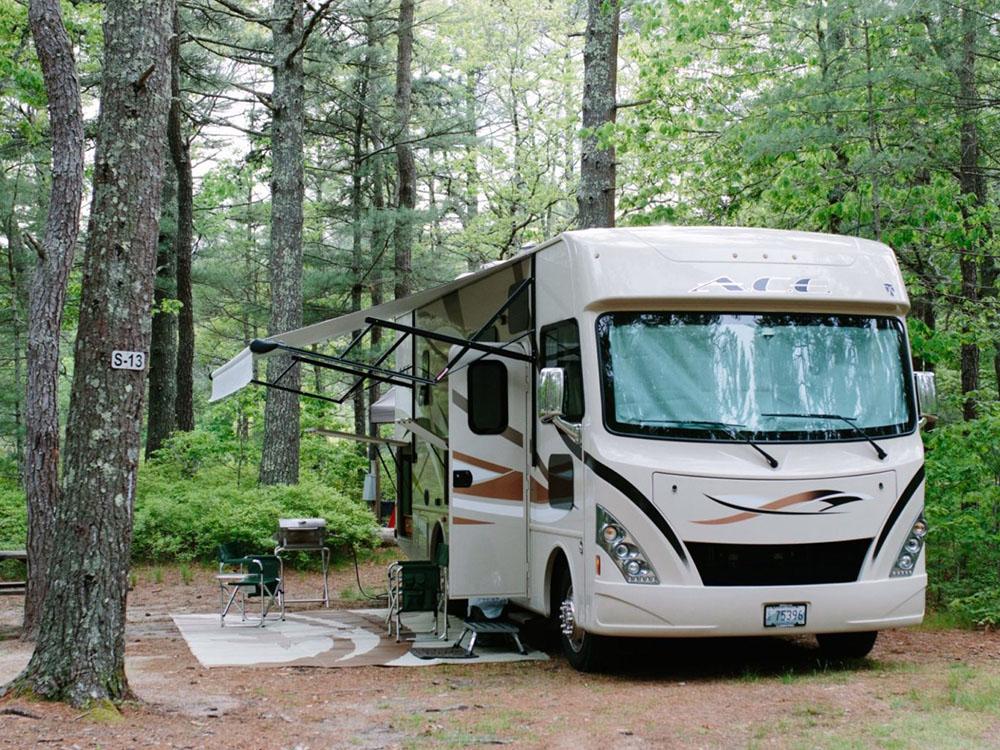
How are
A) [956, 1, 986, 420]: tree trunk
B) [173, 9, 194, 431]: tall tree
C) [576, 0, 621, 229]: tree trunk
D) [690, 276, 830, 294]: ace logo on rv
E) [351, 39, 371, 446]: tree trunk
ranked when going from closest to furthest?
[690, 276, 830, 294]: ace logo on rv, [956, 1, 986, 420]: tree trunk, [576, 0, 621, 229]: tree trunk, [173, 9, 194, 431]: tall tree, [351, 39, 371, 446]: tree trunk

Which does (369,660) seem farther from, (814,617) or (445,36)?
(445,36)

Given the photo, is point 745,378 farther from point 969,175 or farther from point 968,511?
point 969,175

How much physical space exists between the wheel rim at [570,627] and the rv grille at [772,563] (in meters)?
1.14

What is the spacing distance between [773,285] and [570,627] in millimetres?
2797

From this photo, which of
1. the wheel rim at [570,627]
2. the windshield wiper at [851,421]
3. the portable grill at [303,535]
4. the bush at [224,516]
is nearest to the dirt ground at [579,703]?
the wheel rim at [570,627]

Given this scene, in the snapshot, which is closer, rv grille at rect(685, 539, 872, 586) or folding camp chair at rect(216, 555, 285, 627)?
rv grille at rect(685, 539, 872, 586)

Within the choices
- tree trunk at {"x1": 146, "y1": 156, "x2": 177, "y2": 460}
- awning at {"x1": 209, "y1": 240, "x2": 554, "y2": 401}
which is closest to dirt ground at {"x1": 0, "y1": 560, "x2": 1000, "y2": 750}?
awning at {"x1": 209, "y1": 240, "x2": 554, "y2": 401}

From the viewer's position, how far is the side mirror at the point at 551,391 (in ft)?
25.9

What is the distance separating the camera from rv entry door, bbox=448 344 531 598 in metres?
9.39

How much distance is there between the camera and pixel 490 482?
9531 mm

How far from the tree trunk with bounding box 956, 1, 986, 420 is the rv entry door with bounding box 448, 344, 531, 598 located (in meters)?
4.80

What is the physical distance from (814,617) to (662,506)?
127 centimetres

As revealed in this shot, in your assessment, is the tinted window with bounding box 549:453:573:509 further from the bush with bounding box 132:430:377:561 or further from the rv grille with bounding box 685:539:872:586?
the bush with bounding box 132:430:377:561

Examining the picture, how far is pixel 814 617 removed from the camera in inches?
305
